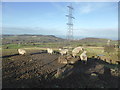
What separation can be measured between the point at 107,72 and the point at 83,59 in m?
7.08

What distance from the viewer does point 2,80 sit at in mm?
11500

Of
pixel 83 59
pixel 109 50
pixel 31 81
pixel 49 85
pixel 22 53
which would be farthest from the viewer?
pixel 109 50

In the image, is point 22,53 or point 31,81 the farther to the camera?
point 22,53

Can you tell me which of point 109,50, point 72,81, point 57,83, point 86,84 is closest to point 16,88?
point 57,83

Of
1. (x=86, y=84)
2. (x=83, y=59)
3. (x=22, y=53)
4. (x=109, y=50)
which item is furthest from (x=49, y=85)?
(x=109, y=50)

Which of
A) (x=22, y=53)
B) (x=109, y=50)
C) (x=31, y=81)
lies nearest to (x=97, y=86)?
(x=31, y=81)

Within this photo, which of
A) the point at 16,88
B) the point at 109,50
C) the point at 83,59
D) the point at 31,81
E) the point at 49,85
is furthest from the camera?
the point at 109,50

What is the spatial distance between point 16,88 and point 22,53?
20.1m

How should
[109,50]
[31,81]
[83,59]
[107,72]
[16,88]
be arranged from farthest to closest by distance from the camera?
[109,50], [83,59], [107,72], [31,81], [16,88]

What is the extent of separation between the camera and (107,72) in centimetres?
1442

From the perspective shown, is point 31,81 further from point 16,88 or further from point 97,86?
point 97,86

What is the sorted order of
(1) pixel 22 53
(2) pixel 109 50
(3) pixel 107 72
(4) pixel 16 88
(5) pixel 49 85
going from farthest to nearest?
(2) pixel 109 50 < (1) pixel 22 53 < (3) pixel 107 72 < (5) pixel 49 85 < (4) pixel 16 88

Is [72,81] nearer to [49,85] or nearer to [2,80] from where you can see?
[49,85]

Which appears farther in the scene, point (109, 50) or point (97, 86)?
point (109, 50)
